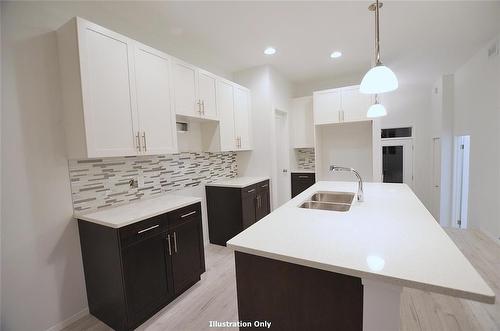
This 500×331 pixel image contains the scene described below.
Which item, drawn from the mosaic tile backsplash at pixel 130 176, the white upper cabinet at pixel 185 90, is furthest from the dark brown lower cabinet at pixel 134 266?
the white upper cabinet at pixel 185 90

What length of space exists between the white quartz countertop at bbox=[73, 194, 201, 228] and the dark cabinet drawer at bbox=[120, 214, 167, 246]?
4 centimetres

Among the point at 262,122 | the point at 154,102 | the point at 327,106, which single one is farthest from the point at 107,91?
A: the point at 327,106

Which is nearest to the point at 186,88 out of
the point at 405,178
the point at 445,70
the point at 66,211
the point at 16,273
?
the point at 66,211

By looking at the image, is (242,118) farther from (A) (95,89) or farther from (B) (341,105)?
(A) (95,89)

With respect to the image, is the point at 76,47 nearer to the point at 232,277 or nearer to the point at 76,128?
the point at 76,128

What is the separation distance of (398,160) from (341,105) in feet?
8.88

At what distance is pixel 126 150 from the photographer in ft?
6.33

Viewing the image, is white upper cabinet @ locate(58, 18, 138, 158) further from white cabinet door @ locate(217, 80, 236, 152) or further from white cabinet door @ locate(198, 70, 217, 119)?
white cabinet door @ locate(217, 80, 236, 152)

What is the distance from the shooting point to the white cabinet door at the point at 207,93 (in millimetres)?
2797

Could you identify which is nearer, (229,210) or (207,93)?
(207,93)

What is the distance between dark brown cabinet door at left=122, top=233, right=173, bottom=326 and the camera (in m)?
→ 1.69

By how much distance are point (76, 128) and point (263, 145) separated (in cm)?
268

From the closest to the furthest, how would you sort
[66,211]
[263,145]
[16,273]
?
[16,273] → [66,211] → [263,145]

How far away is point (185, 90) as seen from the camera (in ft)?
8.43
